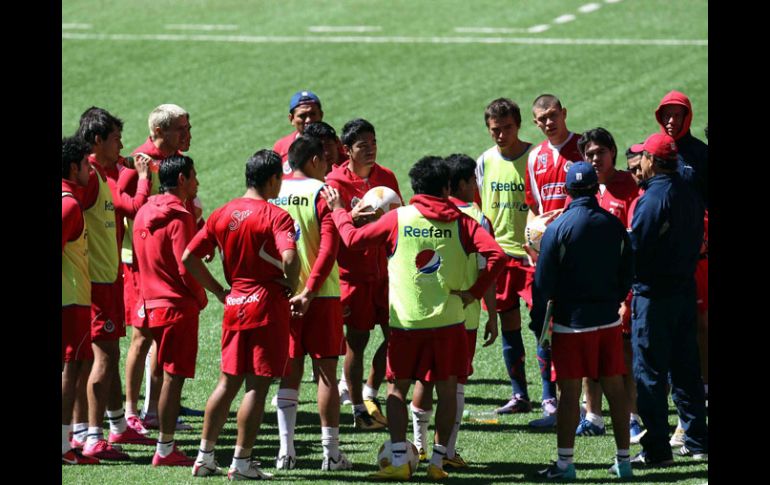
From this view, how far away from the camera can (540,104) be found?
10250mm

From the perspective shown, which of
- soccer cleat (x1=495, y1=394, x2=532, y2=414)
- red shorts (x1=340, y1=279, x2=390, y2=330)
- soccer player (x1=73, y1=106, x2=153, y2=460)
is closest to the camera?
soccer player (x1=73, y1=106, x2=153, y2=460)

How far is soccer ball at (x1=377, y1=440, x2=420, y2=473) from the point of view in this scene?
8219mm

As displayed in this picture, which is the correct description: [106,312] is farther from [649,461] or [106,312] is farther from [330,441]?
[649,461]

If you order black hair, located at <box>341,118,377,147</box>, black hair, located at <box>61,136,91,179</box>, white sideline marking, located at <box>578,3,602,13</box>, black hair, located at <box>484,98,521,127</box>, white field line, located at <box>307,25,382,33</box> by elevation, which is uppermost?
white sideline marking, located at <box>578,3,602,13</box>

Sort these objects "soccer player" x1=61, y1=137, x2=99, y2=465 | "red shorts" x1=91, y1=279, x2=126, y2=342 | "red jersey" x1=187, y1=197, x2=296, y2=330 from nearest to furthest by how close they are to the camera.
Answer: "red jersey" x1=187, y1=197, x2=296, y2=330 → "soccer player" x1=61, y1=137, x2=99, y2=465 → "red shorts" x1=91, y1=279, x2=126, y2=342

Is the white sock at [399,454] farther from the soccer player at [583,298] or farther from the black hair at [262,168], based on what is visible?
the black hair at [262,168]

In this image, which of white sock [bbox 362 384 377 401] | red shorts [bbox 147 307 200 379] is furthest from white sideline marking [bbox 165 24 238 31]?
red shorts [bbox 147 307 200 379]

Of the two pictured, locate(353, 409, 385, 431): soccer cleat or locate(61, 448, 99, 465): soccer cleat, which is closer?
A: locate(61, 448, 99, 465): soccer cleat

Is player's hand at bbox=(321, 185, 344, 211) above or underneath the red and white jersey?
underneath

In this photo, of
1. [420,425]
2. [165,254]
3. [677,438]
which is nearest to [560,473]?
[420,425]

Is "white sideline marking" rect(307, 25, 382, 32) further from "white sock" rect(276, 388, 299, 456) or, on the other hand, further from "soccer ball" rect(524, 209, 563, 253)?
"white sock" rect(276, 388, 299, 456)

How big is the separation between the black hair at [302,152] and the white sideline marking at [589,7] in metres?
18.3

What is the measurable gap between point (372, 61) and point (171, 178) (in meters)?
15.2

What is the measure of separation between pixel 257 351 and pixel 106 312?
1.68m
